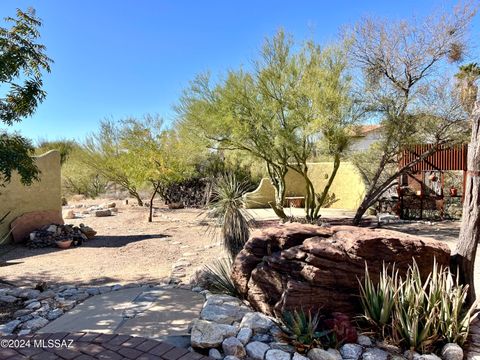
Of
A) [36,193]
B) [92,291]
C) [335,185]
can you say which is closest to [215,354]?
[92,291]

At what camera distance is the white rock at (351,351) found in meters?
2.71

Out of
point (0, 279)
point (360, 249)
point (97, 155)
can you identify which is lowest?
point (0, 279)

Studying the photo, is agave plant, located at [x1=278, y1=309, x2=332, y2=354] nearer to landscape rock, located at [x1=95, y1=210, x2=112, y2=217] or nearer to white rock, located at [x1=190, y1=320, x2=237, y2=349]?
white rock, located at [x1=190, y1=320, x2=237, y2=349]

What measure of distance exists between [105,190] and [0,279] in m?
15.3

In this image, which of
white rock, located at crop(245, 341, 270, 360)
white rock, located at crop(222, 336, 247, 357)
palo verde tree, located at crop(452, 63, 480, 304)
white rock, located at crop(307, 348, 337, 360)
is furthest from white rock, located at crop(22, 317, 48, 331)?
palo verde tree, located at crop(452, 63, 480, 304)

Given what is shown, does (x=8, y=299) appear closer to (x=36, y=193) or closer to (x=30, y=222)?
(x=30, y=222)

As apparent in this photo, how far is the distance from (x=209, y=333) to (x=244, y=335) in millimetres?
304

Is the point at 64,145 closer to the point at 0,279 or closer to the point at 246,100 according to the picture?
the point at 246,100

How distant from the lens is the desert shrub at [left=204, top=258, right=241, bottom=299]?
411 centimetres

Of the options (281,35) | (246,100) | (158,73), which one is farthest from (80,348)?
(158,73)

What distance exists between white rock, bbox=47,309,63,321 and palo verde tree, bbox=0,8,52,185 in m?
1.59

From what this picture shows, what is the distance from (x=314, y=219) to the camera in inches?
387

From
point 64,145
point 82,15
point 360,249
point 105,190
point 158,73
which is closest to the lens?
point 360,249

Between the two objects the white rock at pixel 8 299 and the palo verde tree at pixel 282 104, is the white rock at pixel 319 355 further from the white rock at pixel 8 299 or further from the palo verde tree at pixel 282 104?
the palo verde tree at pixel 282 104
